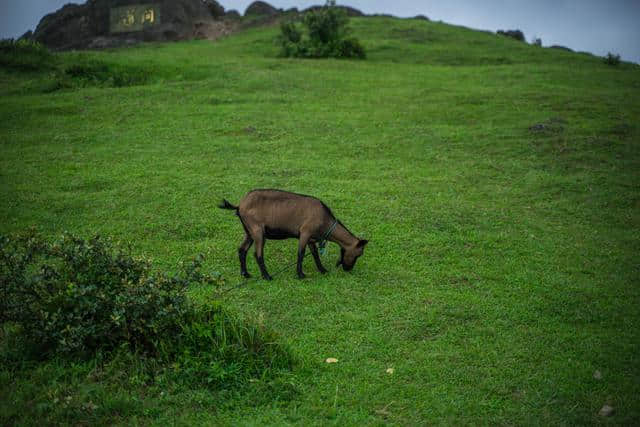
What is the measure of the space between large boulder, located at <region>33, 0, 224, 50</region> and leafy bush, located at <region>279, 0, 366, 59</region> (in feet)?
34.0

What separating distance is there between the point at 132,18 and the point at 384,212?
2943 cm

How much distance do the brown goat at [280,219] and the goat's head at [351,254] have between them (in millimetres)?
17

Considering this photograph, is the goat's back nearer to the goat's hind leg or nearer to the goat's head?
the goat's hind leg

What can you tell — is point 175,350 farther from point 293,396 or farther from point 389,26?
point 389,26

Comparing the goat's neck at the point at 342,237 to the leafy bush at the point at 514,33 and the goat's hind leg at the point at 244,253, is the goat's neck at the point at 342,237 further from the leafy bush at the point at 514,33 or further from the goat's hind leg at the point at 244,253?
the leafy bush at the point at 514,33

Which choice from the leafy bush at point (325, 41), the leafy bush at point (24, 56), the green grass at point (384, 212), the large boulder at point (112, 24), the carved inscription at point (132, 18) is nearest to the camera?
the green grass at point (384, 212)

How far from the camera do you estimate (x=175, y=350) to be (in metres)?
6.95

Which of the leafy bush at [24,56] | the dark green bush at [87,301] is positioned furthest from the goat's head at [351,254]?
the leafy bush at [24,56]

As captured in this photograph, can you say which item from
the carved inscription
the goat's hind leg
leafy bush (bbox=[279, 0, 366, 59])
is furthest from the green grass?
the carved inscription

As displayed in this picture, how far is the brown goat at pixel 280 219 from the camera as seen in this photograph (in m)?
9.56

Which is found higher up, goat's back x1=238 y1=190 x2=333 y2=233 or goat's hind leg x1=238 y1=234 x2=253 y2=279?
goat's back x1=238 y1=190 x2=333 y2=233

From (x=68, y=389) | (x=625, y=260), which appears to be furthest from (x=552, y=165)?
(x=68, y=389)

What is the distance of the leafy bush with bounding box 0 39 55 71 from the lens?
2492cm

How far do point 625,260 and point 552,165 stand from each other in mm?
5521
